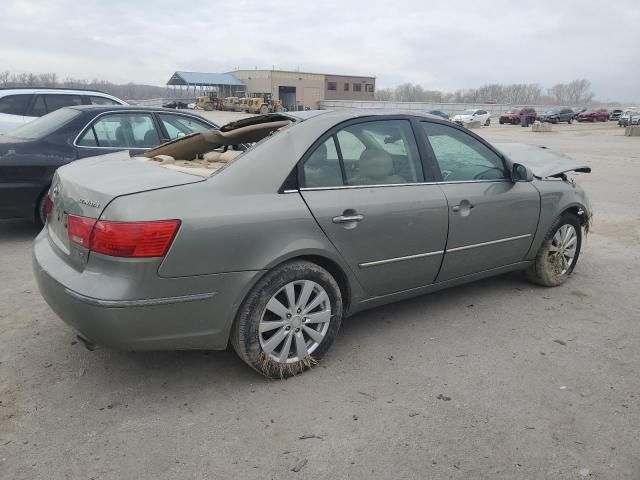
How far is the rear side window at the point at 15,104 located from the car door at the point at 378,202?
6799 millimetres

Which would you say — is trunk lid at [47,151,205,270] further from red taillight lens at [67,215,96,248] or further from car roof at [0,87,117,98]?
car roof at [0,87,117,98]

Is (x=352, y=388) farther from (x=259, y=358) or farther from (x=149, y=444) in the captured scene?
(x=149, y=444)

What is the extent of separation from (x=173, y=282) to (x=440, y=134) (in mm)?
2308

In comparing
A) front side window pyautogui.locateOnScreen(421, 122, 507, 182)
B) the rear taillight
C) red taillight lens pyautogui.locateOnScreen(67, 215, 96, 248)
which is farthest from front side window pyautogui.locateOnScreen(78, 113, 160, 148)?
front side window pyautogui.locateOnScreen(421, 122, 507, 182)

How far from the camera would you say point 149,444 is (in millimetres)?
2461

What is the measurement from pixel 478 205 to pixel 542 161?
1478mm

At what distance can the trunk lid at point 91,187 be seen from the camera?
2.68 m

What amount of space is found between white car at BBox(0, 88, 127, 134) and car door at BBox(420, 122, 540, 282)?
19.1ft

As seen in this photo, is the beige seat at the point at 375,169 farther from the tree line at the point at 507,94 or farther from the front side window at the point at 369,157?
the tree line at the point at 507,94

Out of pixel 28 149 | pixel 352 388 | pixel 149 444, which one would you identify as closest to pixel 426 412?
pixel 352 388

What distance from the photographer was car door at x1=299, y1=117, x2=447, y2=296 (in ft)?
10.3

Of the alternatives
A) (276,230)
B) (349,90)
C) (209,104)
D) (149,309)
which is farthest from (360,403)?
(349,90)

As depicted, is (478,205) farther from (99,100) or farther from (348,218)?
(99,100)

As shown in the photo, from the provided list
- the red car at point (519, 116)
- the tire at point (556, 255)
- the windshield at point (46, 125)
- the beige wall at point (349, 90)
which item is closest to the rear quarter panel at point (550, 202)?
the tire at point (556, 255)
